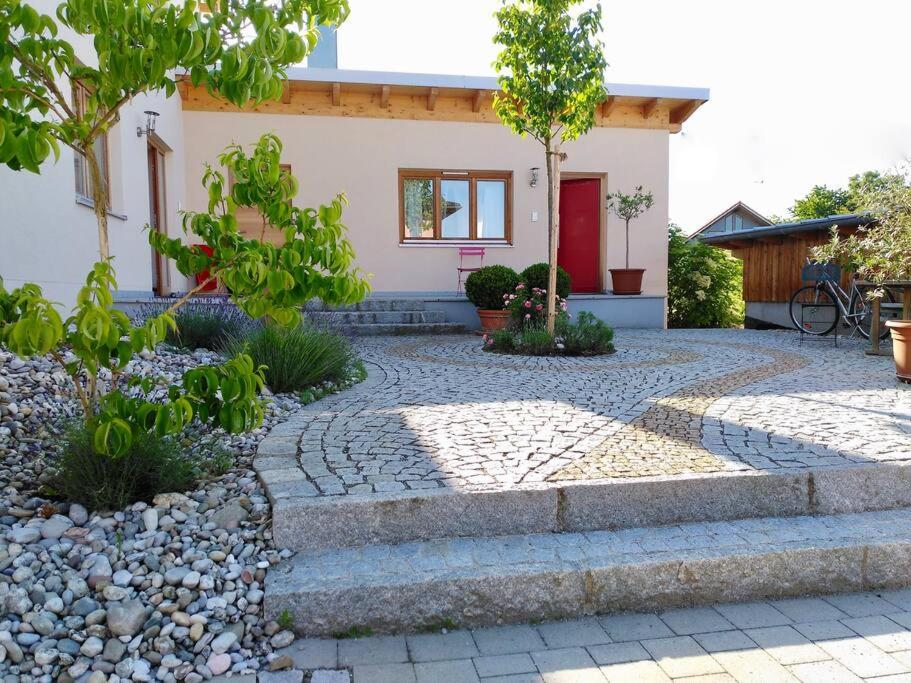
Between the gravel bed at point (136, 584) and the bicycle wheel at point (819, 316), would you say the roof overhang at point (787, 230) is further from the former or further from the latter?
the gravel bed at point (136, 584)

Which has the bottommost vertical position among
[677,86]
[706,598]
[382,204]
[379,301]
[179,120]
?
[706,598]

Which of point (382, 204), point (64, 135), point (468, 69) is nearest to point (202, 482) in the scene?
point (64, 135)

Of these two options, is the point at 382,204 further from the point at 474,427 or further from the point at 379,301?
the point at 474,427

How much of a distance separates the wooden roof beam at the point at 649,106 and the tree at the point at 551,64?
15.3 feet

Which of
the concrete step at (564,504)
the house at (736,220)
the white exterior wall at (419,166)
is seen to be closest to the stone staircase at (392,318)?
the white exterior wall at (419,166)

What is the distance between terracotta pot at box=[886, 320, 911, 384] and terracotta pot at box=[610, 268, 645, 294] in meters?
5.75

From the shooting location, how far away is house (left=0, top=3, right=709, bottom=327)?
33.4 feet

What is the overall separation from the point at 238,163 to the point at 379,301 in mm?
7403

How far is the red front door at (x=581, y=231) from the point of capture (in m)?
11.5

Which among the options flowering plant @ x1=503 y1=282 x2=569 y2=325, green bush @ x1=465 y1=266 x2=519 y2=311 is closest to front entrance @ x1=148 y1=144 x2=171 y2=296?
green bush @ x1=465 y1=266 x2=519 y2=311

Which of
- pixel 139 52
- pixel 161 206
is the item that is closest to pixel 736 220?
pixel 161 206

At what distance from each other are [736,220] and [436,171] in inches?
1026

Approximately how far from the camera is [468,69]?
1062 cm

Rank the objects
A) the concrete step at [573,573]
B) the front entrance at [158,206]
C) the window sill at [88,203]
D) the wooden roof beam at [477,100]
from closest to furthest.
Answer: the concrete step at [573,573], the window sill at [88,203], the front entrance at [158,206], the wooden roof beam at [477,100]
